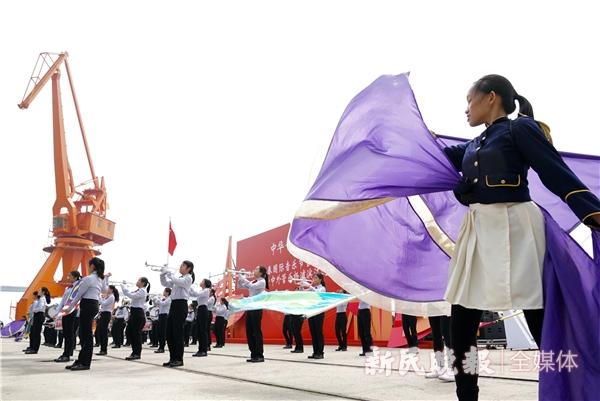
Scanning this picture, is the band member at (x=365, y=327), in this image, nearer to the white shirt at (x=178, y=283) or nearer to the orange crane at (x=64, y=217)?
the white shirt at (x=178, y=283)

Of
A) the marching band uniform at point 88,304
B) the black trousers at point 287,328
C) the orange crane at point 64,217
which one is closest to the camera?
the marching band uniform at point 88,304

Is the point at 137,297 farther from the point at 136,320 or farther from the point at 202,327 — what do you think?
the point at 202,327

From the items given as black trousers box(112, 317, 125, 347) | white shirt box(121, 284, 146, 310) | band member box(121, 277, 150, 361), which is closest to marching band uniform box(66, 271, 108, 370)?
band member box(121, 277, 150, 361)

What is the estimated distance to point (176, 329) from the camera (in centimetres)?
747

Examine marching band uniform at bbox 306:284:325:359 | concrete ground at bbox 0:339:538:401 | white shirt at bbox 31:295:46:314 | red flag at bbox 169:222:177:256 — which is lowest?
concrete ground at bbox 0:339:538:401

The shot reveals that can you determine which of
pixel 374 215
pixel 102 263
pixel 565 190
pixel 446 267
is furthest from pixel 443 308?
pixel 102 263

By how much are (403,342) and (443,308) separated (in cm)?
847

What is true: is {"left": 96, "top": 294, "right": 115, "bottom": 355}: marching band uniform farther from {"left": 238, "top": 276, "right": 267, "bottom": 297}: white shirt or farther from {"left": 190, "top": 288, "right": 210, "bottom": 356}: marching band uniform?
{"left": 238, "top": 276, "right": 267, "bottom": 297}: white shirt

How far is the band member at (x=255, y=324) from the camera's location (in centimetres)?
804

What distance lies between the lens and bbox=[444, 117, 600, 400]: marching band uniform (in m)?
2.10

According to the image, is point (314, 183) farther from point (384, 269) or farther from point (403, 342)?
point (403, 342)

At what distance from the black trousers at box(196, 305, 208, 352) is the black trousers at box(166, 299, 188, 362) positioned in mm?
2614

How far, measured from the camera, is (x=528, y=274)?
2113mm

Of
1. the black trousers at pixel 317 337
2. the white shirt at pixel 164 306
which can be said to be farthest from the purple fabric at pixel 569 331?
the white shirt at pixel 164 306
